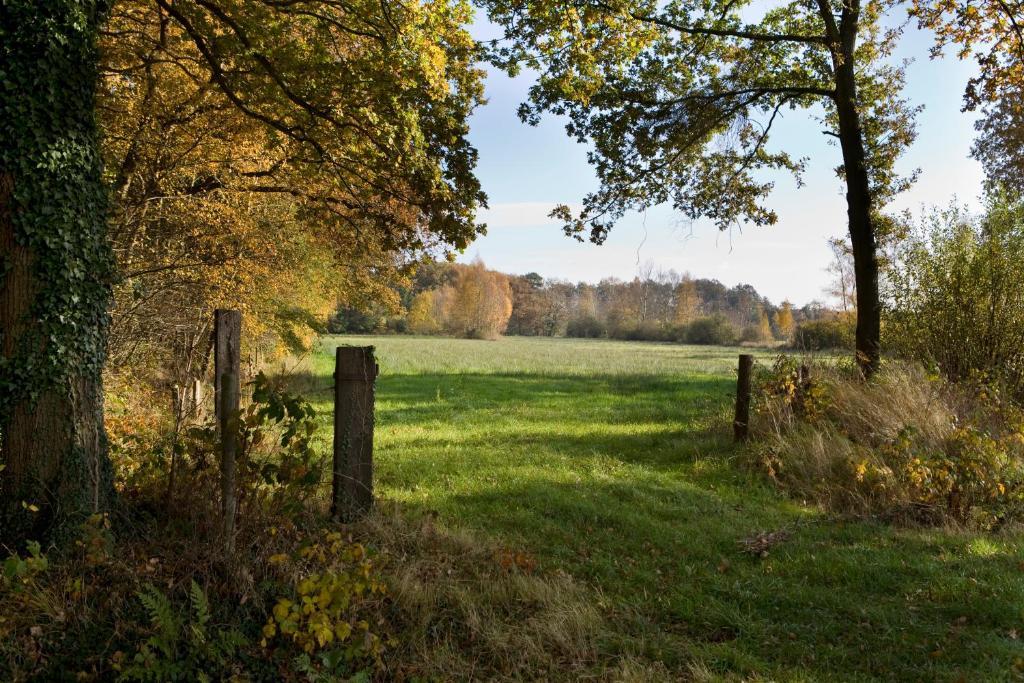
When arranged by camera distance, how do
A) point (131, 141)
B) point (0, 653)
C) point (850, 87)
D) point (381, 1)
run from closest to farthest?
point (0, 653) < point (381, 1) < point (131, 141) < point (850, 87)

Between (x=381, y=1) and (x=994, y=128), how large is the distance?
28.0 metres

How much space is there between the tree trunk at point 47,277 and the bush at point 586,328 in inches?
2984

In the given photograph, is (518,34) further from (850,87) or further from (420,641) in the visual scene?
(420,641)

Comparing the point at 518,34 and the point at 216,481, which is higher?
the point at 518,34

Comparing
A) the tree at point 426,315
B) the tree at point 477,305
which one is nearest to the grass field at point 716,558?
the tree at point 426,315

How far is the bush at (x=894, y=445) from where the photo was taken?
640 cm

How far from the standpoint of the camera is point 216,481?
14.4 feet

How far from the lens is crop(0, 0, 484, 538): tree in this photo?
390 centimetres

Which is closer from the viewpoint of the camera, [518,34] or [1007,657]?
[1007,657]

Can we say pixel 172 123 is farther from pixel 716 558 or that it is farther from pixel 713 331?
pixel 713 331

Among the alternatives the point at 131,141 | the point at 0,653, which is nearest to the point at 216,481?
the point at 0,653

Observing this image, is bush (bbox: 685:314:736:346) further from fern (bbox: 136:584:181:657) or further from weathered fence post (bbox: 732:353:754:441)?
fern (bbox: 136:584:181:657)

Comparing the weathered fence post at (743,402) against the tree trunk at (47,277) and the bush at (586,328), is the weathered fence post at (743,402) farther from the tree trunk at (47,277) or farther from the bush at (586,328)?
the bush at (586,328)

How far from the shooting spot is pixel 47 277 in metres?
3.99
